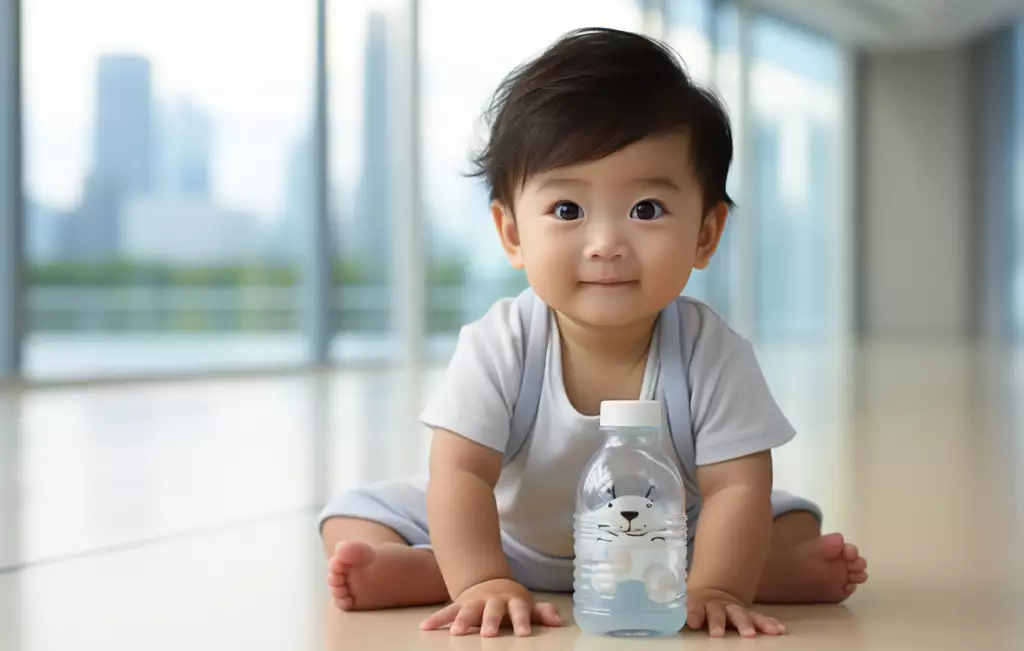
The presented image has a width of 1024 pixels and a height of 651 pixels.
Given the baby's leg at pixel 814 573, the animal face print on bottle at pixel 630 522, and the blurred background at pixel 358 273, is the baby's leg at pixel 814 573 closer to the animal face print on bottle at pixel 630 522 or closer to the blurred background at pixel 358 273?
the blurred background at pixel 358 273

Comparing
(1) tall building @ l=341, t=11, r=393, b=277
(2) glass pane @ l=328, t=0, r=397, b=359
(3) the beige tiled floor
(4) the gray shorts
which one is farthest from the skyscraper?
(4) the gray shorts

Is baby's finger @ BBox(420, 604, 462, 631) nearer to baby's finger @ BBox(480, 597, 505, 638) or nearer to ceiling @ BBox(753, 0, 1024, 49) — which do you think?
baby's finger @ BBox(480, 597, 505, 638)

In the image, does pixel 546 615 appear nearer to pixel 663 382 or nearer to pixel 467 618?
pixel 467 618

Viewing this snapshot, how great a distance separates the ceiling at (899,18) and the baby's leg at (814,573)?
30.1 feet

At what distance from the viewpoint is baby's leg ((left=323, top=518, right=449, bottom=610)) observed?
45.7 inches

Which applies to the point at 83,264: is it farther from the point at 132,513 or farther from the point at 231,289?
the point at 132,513

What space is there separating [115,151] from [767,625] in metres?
6.38

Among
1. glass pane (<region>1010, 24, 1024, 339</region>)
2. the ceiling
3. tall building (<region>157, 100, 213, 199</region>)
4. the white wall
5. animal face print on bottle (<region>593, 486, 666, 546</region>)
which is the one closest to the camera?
animal face print on bottle (<region>593, 486, 666, 546</region>)

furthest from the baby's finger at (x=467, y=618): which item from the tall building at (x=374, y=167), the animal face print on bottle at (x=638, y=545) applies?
the tall building at (x=374, y=167)

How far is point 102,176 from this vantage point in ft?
22.8

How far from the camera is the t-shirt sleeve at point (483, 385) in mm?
1160

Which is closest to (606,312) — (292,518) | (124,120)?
(292,518)

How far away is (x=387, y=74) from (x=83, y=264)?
187 inches

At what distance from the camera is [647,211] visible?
43.5 inches
